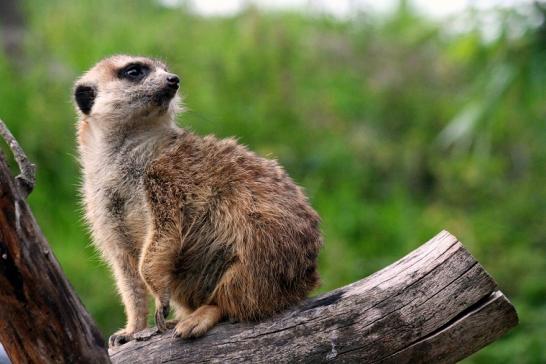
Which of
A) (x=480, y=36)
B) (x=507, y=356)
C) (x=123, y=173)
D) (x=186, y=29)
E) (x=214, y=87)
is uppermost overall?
(x=186, y=29)

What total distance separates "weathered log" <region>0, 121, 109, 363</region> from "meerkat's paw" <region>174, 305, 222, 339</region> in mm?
663

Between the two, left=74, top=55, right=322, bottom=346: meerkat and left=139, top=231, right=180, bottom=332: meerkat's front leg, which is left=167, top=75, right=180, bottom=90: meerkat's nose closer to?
left=74, top=55, right=322, bottom=346: meerkat

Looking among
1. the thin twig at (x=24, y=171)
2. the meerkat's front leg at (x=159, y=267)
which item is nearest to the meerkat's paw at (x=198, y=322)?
the meerkat's front leg at (x=159, y=267)

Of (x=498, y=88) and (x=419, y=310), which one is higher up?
(x=498, y=88)

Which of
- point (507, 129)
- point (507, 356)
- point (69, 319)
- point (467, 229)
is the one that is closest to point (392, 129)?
point (507, 129)

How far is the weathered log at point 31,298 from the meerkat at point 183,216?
29.8 inches

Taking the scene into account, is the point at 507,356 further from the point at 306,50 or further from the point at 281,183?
the point at 306,50

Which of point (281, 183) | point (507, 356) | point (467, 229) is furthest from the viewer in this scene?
point (467, 229)

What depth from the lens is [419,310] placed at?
11.4ft

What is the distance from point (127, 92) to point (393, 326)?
69.9 inches

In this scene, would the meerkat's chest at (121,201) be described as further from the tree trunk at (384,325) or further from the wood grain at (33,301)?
the wood grain at (33,301)

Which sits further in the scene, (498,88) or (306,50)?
(306,50)

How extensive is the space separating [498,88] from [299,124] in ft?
7.46

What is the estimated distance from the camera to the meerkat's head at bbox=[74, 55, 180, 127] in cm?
A: 429
